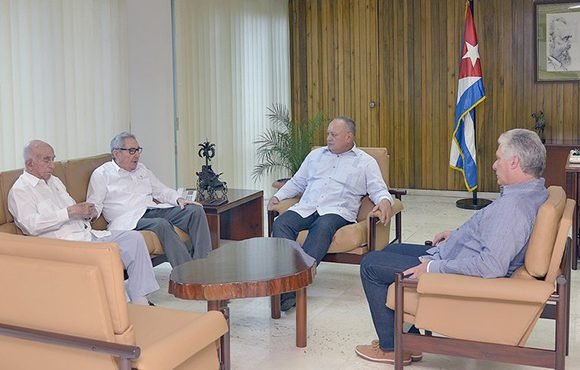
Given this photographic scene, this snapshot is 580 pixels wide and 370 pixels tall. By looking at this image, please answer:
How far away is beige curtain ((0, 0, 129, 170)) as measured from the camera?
528 cm

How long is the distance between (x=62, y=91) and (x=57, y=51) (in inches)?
11.3

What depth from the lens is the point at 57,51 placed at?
18.5 feet

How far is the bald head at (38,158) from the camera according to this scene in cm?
442

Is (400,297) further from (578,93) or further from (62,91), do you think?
(578,93)

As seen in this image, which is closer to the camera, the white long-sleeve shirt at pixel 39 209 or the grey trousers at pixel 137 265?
the white long-sleeve shirt at pixel 39 209

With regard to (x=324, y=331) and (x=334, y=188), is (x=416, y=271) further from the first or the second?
(x=334, y=188)

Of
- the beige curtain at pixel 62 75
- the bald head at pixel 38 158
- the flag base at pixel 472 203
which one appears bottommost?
the flag base at pixel 472 203

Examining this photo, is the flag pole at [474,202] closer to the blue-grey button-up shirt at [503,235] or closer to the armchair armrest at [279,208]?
the armchair armrest at [279,208]

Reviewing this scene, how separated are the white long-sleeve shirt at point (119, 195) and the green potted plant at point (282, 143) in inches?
110

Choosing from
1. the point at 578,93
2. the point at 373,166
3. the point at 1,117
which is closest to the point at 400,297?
the point at 373,166

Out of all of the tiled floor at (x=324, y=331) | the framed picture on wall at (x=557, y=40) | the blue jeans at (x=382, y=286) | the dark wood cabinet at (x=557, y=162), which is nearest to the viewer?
the blue jeans at (x=382, y=286)

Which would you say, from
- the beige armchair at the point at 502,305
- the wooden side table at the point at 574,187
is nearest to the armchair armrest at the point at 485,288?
the beige armchair at the point at 502,305

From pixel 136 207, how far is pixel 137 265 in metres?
0.69

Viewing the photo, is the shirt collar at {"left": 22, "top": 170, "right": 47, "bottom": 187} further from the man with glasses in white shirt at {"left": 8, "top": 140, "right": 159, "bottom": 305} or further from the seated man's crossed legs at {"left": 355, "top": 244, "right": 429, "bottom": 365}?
the seated man's crossed legs at {"left": 355, "top": 244, "right": 429, "bottom": 365}
